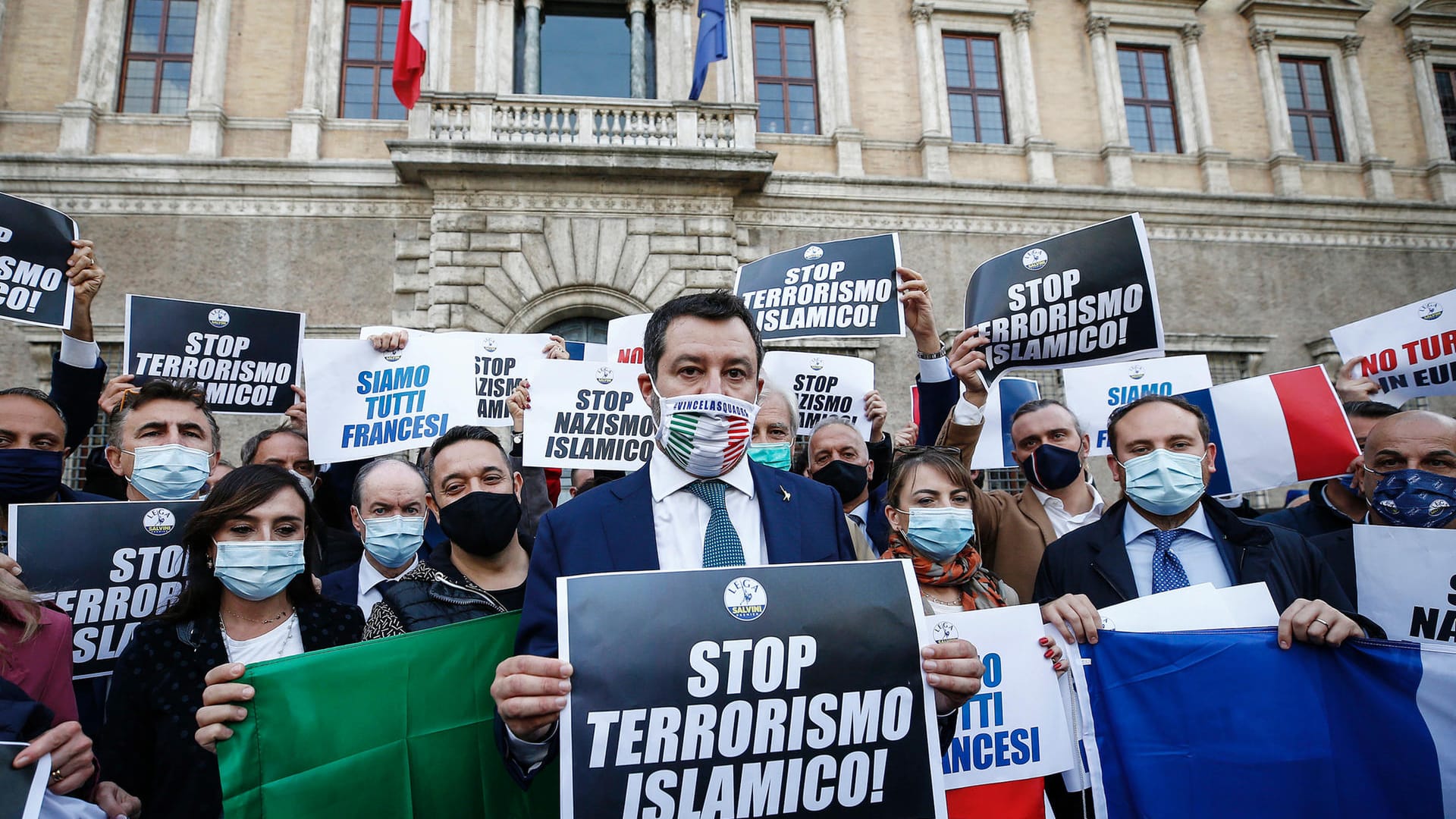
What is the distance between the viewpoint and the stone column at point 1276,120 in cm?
1555

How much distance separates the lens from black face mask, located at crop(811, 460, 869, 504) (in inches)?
182

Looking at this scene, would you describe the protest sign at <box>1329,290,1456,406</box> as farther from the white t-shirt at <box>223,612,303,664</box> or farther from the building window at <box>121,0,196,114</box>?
the building window at <box>121,0,196,114</box>

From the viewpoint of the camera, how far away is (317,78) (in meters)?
13.5

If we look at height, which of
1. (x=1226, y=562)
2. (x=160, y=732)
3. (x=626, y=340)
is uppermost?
(x=626, y=340)

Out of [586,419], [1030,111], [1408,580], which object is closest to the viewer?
[1408,580]

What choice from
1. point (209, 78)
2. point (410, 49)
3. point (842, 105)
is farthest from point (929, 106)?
point (209, 78)

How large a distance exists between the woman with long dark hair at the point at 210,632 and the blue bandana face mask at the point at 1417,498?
406 centimetres

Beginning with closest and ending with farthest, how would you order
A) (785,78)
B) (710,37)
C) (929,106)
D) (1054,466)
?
1. (1054,466)
2. (710,37)
3. (929,106)
4. (785,78)

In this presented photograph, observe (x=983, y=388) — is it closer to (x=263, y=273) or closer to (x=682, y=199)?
(x=682, y=199)

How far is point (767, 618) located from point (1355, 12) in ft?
67.7

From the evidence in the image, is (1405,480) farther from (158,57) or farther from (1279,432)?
(158,57)

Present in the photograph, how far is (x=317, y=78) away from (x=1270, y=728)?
14933 mm

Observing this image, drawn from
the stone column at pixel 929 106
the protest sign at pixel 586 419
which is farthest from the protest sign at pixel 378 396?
the stone column at pixel 929 106

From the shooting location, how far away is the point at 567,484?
7.47m
